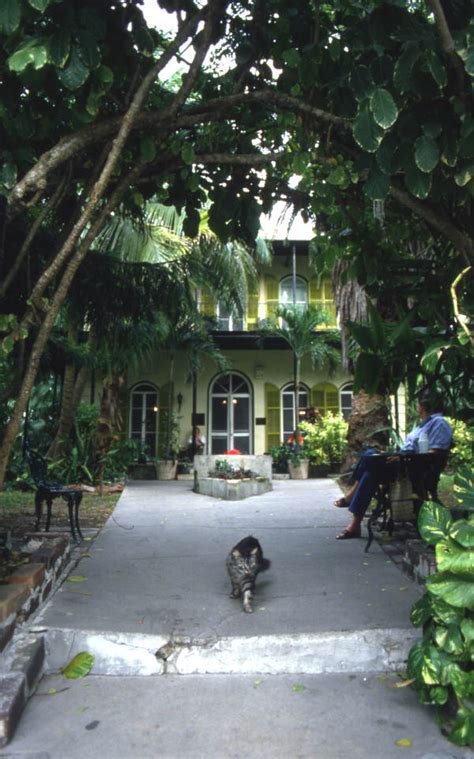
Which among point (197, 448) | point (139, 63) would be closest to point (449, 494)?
point (139, 63)

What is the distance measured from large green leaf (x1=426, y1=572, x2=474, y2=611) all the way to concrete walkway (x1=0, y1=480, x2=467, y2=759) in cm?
60

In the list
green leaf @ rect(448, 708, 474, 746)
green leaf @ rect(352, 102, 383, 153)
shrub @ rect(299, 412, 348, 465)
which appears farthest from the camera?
shrub @ rect(299, 412, 348, 465)

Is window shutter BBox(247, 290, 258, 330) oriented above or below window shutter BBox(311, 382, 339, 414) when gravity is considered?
above

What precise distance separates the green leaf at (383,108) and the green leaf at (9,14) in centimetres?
184

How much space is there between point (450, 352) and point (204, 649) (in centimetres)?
231

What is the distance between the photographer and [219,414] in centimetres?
1867

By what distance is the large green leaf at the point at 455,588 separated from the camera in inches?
109

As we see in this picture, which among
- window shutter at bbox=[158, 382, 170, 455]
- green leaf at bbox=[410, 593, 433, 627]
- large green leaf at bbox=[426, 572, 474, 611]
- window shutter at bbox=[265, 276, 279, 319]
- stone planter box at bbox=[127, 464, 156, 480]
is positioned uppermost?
window shutter at bbox=[265, 276, 279, 319]

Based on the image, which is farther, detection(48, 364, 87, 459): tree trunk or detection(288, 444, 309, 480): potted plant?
detection(288, 444, 309, 480): potted plant

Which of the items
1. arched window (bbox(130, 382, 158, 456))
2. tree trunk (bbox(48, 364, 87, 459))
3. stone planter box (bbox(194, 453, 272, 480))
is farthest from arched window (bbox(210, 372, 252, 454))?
tree trunk (bbox(48, 364, 87, 459))

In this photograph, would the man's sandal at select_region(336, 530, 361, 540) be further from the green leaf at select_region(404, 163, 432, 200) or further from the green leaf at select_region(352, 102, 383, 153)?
the green leaf at select_region(352, 102, 383, 153)

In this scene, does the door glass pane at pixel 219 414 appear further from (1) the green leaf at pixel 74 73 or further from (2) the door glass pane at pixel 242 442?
(1) the green leaf at pixel 74 73

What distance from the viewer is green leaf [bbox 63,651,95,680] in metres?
3.46

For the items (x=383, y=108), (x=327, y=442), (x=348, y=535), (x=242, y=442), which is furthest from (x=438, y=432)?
(x=242, y=442)
